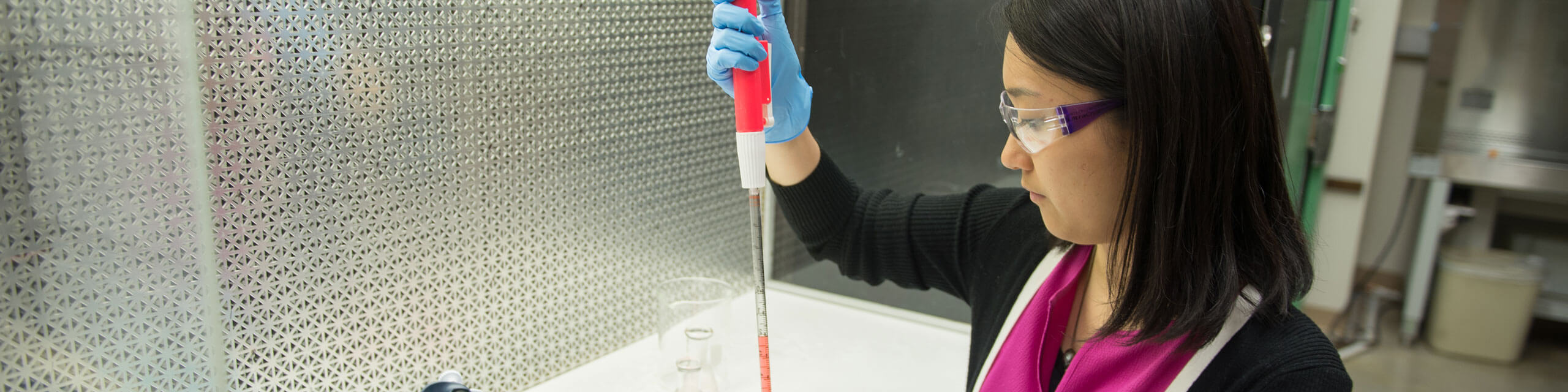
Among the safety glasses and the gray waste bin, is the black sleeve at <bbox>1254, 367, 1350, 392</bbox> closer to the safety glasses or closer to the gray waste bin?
the safety glasses

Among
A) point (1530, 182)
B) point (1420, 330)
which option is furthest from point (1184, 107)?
point (1420, 330)

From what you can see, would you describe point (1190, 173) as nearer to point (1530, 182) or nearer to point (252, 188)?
point (252, 188)

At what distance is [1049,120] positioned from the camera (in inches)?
30.5

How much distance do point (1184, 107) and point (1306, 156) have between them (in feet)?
6.65

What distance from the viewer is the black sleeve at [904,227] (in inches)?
43.1

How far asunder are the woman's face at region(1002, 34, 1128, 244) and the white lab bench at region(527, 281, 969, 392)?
17.9 inches

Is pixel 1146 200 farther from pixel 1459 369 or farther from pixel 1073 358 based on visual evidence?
pixel 1459 369

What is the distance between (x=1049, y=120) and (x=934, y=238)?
0.38 m

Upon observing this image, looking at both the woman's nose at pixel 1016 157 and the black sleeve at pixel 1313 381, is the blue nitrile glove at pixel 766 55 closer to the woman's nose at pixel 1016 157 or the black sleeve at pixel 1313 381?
the woman's nose at pixel 1016 157

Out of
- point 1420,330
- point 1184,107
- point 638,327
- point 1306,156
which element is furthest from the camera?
point 1420,330

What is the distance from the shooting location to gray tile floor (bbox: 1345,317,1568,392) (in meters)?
2.96

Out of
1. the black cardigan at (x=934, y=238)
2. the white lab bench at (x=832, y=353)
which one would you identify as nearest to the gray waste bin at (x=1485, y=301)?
the white lab bench at (x=832, y=353)

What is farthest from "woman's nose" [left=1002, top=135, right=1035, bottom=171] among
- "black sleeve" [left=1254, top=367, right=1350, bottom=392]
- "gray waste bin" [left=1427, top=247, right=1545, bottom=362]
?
"gray waste bin" [left=1427, top=247, right=1545, bottom=362]

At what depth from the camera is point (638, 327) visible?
1281mm
